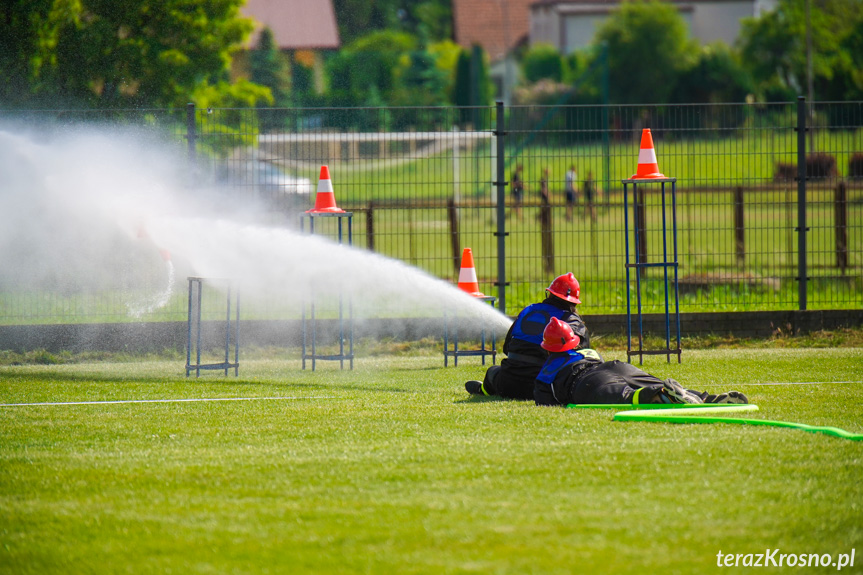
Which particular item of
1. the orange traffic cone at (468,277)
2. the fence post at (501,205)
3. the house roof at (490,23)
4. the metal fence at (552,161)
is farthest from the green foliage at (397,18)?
the orange traffic cone at (468,277)

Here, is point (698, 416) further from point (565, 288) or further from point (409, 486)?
point (409, 486)

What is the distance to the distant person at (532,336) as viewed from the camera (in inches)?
315

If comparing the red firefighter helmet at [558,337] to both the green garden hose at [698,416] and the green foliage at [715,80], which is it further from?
the green foliage at [715,80]

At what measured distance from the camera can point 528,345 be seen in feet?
26.4

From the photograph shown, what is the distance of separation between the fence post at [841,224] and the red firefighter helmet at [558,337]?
6297 mm

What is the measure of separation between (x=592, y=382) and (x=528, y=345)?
0.65m

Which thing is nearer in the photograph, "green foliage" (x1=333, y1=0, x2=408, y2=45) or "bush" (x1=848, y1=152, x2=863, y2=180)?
"bush" (x1=848, y1=152, x2=863, y2=180)

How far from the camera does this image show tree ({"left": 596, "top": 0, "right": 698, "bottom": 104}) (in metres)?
51.8

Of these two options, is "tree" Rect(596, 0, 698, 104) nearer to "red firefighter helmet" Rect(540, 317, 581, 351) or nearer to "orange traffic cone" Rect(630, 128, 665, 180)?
"orange traffic cone" Rect(630, 128, 665, 180)

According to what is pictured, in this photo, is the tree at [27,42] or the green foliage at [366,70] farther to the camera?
the green foliage at [366,70]

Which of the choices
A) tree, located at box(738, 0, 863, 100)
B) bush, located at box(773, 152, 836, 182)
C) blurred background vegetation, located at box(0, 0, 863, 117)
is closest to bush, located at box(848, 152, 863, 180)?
bush, located at box(773, 152, 836, 182)

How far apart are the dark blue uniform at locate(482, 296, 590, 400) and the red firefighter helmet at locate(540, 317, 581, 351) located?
280 millimetres

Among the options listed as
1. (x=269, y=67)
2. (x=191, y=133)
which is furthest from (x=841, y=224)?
(x=269, y=67)

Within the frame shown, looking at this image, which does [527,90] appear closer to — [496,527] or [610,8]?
[610,8]
